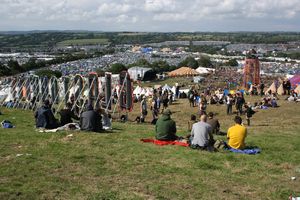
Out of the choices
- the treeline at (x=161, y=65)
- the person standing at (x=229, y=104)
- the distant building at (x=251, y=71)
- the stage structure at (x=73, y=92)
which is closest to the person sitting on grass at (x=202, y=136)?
the stage structure at (x=73, y=92)

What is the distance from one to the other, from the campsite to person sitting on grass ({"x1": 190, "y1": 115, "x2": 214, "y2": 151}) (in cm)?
38

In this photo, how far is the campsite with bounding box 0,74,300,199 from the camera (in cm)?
738

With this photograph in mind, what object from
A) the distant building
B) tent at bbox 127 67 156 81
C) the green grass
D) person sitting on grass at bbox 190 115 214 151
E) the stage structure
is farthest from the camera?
tent at bbox 127 67 156 81

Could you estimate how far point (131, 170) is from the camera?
8.79m

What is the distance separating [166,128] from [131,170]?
10.6 feet

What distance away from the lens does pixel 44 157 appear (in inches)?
382

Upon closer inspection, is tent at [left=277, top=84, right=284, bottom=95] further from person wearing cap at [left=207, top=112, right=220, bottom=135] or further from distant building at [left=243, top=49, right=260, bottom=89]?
person wearing cap at [left=207, top=112, right=220, bottom=135]

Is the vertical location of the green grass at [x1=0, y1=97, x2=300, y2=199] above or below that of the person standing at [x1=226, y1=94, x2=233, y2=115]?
above

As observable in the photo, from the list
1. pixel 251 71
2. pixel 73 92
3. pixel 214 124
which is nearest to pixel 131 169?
pixel 214 124

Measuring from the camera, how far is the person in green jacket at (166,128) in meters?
11.8

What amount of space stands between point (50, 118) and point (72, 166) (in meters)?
5.18

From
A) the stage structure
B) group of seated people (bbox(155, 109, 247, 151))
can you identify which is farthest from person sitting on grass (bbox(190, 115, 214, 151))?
the stage structure

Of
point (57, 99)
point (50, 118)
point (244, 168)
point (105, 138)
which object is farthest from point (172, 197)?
point (57, 99)

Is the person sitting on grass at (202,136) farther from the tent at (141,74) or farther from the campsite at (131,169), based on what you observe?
the tent at (141,74)
